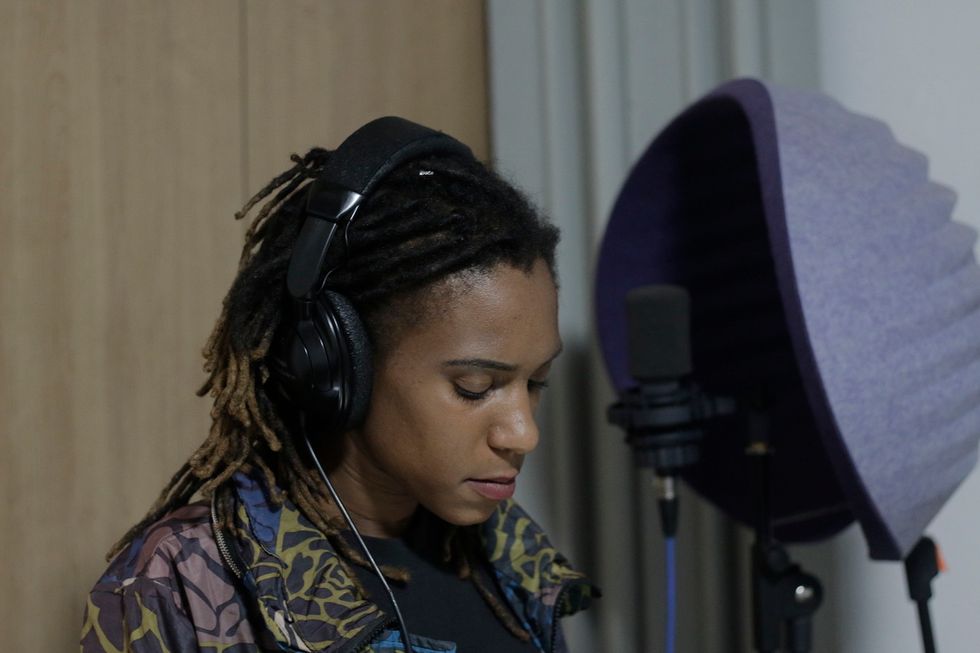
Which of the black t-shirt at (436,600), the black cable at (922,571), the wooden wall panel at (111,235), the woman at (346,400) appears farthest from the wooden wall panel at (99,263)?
the black cable at (922,571)

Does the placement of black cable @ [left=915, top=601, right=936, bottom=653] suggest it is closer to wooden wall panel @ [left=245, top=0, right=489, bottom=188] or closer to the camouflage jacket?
the camouflage jacket

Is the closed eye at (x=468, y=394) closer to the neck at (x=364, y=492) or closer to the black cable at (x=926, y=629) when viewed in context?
the neck at (x=364, y=492)

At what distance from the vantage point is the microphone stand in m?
1.20

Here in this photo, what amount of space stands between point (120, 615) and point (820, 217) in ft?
2.27

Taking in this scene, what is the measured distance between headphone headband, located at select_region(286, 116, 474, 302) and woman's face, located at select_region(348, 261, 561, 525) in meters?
0.10

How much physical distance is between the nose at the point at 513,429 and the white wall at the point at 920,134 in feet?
2.49

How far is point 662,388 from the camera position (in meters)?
1.20

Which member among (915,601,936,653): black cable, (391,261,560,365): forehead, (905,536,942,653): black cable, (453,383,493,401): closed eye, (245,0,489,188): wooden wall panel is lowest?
(915,601,936,653): black cable

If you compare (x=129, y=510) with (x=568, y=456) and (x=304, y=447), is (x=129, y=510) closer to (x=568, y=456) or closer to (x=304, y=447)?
(x=304, y=447)

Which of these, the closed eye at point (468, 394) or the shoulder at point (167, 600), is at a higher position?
the closed eye at point (468, 394)

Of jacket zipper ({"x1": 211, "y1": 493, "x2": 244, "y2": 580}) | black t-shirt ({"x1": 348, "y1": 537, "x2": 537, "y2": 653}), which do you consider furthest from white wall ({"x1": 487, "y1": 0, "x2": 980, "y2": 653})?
jacket zipper ({"x1": 211, "y1": 493, "x2": 244, "y2": 580})

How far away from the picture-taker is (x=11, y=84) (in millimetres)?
1065

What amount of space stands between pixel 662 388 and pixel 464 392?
0.33 m

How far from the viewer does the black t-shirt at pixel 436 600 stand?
1012 millimetres
